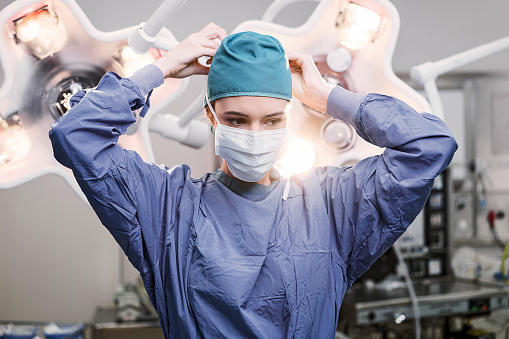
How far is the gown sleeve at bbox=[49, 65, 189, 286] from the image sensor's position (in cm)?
97

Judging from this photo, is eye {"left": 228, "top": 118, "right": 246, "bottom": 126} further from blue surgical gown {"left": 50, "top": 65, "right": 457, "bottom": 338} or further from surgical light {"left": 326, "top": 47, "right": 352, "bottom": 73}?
surgical light {"left": 326, "top": 47, "right": 352, "bottom": 73}

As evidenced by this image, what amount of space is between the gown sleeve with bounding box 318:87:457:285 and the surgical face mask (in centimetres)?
17

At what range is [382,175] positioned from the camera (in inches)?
42.9

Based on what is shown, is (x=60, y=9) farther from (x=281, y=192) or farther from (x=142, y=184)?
(x=281, y=192)

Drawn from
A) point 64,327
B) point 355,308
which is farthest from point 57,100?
point 355,308

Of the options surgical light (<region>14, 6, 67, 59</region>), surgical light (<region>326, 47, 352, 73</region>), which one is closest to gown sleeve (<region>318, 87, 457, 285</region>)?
surgical light (<region>326, 47, 352, 73</region>)

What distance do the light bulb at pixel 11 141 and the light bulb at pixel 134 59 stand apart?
29 centimetres

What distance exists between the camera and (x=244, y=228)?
116cm

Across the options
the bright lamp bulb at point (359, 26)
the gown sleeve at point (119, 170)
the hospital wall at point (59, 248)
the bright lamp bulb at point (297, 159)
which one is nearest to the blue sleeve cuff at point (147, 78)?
the gown sleeve at point (119, 170)

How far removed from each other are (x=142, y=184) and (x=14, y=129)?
1.13ft

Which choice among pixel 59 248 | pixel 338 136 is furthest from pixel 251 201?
pixel 59 248

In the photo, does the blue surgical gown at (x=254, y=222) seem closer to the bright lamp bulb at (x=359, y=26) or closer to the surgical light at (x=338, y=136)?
the surgical light at (x=338, y=136)

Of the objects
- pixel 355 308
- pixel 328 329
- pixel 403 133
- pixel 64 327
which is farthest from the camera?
pixel 355 308

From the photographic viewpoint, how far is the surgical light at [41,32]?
1135 mm
